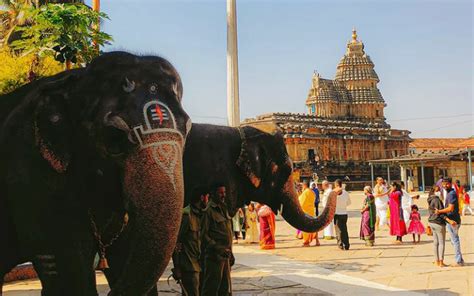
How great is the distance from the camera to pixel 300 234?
1412 cm

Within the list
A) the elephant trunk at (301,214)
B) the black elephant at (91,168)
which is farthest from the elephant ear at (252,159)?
the black elephant at (91,168)

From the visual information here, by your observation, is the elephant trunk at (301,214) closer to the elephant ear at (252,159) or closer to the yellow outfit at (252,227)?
the elephant ear at (252,159)

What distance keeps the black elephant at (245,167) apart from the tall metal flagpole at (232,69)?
6636mm

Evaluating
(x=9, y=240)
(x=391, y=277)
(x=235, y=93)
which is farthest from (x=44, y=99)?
(x=235, y=93)

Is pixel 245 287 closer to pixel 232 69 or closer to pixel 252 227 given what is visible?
pixel 252 227

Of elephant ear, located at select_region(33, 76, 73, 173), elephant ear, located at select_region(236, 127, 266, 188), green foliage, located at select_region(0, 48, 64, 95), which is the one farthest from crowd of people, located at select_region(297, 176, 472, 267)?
elephant ear, located at select_region(33, 76, 73, 173)

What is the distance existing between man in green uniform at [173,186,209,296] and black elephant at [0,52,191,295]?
1847mm

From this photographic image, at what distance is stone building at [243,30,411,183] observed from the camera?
4994 cm

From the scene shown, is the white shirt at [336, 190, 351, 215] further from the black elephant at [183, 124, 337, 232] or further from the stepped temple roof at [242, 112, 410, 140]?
the stepped temple roof at [242, 112, 410, 140]

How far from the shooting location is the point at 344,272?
8570 millimetres

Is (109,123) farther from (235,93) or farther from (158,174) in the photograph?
(235,93)

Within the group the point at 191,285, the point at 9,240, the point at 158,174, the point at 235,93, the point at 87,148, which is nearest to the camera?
the point at 158,174

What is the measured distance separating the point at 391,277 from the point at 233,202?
3.48 m

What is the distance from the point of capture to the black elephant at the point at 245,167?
5.62 m
